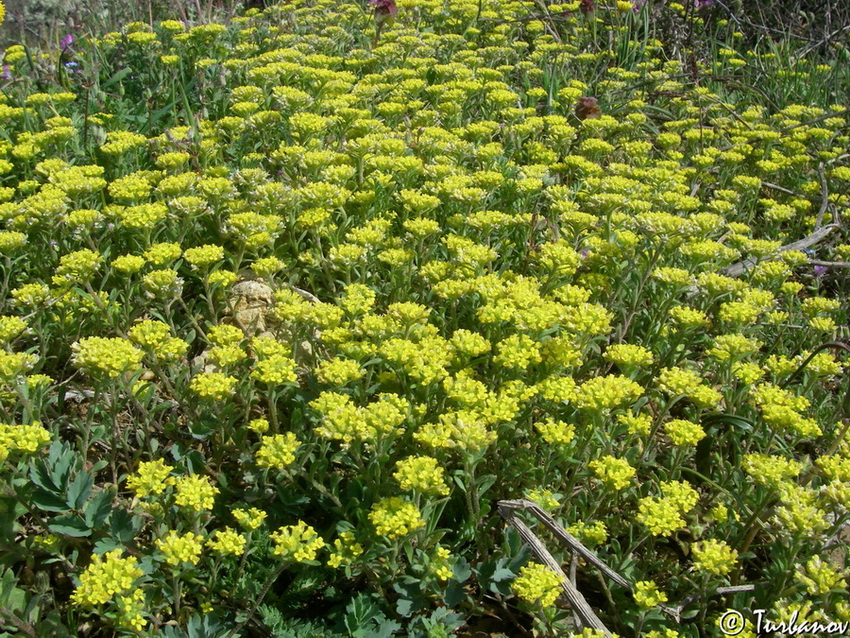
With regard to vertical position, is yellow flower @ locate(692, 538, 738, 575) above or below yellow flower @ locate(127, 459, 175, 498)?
below

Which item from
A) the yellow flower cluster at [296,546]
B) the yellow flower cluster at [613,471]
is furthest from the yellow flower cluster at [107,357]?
the yellow flower cluster at [613,471]

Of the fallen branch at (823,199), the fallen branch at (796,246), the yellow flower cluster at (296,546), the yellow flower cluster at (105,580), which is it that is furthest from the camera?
the fallen branch at (823,199)

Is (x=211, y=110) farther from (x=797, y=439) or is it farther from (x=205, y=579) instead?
(x=797, y=439)

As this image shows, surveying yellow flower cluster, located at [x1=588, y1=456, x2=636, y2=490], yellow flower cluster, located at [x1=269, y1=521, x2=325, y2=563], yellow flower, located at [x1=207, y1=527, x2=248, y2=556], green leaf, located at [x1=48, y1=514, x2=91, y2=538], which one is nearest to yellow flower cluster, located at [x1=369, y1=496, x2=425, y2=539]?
yellow flower cluster, located at [x1=269, y1=521, x2=325, y2=563]

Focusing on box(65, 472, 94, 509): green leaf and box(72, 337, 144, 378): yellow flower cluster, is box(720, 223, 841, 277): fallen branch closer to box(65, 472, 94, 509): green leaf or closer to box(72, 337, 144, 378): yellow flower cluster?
box(72, 337, 144, 378): yellow flower cluster

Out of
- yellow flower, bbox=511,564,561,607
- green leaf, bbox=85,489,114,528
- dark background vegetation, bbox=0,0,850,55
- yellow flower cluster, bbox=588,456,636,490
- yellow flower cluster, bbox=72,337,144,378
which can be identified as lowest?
yellow flower, bbox=511,564,561,607

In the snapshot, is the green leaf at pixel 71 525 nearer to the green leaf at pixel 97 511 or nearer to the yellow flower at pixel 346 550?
the green leaf at pixel 97 511

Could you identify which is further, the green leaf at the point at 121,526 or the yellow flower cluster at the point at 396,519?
the green leaf at the point at 121,526

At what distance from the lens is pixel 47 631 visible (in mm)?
2109

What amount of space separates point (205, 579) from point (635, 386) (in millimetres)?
1670

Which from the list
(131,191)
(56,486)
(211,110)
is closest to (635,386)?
(56,486)

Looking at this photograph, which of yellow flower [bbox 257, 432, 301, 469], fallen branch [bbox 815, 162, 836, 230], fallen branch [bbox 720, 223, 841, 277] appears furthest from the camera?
fallen branch [bbox 815, 162, 836, 230]

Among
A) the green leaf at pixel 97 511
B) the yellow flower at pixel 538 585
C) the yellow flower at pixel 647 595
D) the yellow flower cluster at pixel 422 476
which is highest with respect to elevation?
the yellow flower cluster at pixel 422 476

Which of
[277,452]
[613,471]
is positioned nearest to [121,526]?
[277,452]
